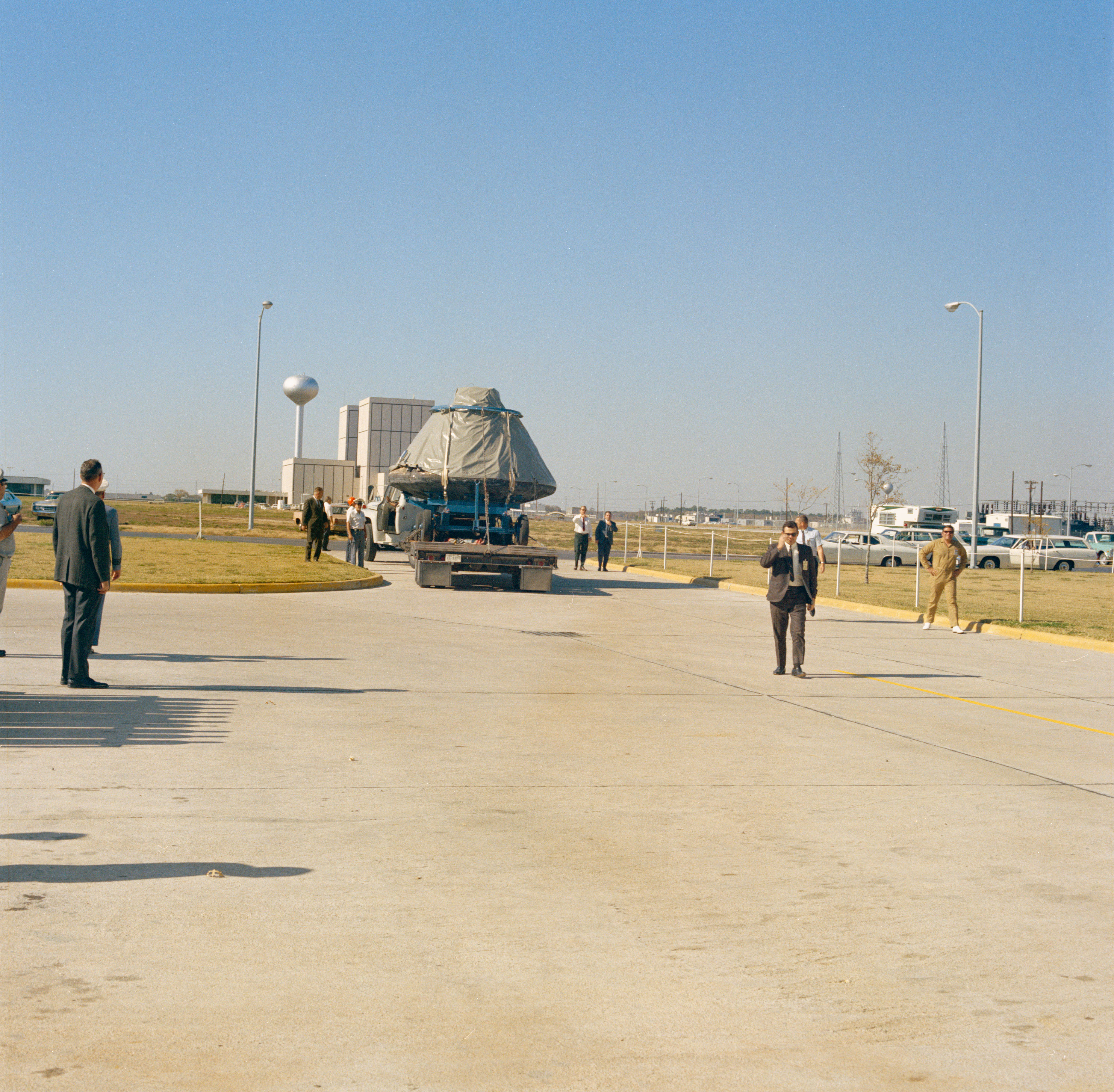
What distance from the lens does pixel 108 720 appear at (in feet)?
30.1

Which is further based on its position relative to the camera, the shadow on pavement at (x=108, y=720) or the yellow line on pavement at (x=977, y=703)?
the yellow line on pavement at (x=977, y=703)

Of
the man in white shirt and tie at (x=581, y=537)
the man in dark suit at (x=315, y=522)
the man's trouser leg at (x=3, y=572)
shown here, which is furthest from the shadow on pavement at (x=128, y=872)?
the man in white shirt and tie at (x=581, y=537)

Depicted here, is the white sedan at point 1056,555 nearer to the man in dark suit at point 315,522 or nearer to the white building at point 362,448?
the man in dark suit at point 315,522

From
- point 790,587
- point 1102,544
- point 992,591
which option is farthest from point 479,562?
point 1102,544

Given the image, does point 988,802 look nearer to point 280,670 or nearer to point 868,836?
point 868,836

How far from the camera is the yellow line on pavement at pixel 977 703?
34.9 ft

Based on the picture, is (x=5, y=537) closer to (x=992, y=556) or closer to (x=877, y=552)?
(x=877, y=552)

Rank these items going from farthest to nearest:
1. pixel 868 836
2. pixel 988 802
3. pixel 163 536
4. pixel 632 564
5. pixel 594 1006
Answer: pixel 163 536 < pixel 632 564 < pixel 988 802 < pixel 868 836 < pixel 594 1006

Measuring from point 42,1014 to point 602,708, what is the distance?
7.04 meters

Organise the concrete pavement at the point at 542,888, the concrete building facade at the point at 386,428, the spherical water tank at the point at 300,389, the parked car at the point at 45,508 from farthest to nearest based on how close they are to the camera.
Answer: the spherical water tank at the point at 300,389 < the concrete building facade at the point at 386,428 < the parked car at the point at 45,508 < the concrete pavement at the point at 542,888

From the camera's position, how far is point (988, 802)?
24.7ft

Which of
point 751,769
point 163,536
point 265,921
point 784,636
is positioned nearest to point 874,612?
point 784,636

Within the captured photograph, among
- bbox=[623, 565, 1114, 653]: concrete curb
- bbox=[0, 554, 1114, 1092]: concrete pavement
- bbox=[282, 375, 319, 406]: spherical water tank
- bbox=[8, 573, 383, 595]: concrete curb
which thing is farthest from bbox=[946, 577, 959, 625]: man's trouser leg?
bbox=[282, 375, 319, 406]: spherical water tank

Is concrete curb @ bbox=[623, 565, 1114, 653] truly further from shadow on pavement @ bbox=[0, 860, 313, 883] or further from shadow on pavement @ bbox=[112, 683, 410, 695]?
shadow on pavement @ bbox=[0, 860, 313, 883]
